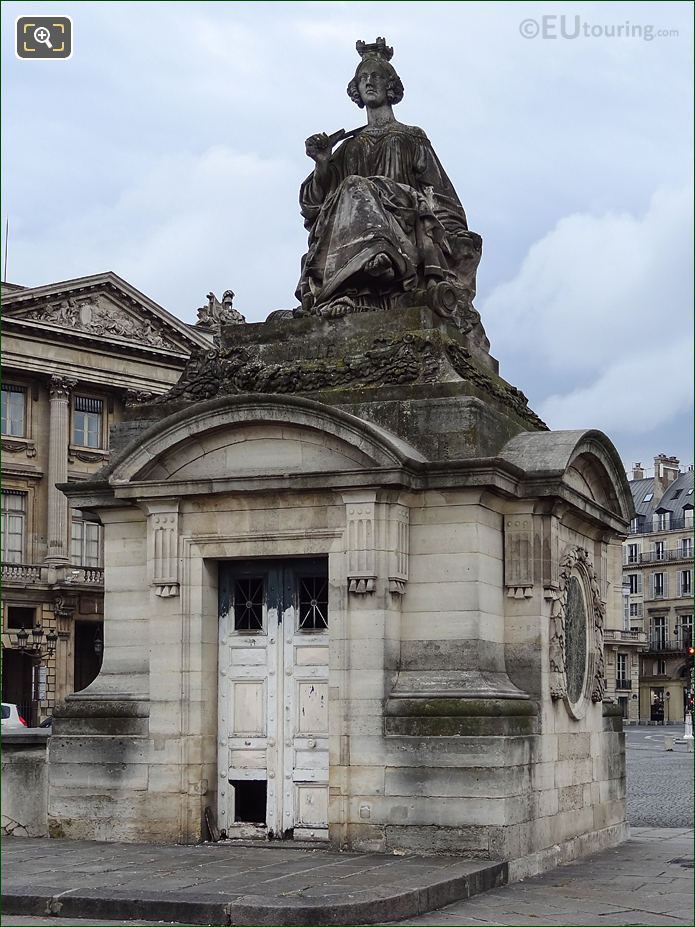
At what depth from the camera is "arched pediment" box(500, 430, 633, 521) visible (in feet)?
44.4

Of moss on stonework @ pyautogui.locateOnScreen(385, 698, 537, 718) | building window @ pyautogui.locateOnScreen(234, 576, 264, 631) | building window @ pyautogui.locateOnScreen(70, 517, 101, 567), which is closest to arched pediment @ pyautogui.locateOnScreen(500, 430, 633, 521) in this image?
moss on stonework @ pyautogui.locateOnScreen(385, 698, 537, 718)

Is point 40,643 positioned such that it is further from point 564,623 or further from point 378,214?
point 564,623

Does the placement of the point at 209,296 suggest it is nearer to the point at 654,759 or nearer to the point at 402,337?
the point at 654,759

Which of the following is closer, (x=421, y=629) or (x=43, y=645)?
(x=421, y=629)

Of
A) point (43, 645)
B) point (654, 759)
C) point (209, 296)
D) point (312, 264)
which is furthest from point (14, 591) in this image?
point (312, 264)

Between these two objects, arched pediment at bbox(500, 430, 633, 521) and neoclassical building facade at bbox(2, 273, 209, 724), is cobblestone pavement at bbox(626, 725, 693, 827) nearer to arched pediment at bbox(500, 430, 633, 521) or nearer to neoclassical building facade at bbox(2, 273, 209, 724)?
arched pediment at bbox(500, 430, 633, 521)

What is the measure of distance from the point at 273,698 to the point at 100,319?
165 ft

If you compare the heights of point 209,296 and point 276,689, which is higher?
point 209,296

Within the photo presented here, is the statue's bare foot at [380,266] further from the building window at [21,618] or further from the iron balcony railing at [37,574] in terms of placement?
the building window at [21,618]

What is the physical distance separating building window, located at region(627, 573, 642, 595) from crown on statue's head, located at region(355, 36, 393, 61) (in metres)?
94.7

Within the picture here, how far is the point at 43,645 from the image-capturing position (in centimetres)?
5959

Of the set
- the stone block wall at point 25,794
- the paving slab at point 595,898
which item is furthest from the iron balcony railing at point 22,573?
the paving slab at point 595,898

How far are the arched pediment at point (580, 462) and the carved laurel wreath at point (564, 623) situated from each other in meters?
0.67

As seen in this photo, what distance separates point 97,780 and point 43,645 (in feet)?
155
